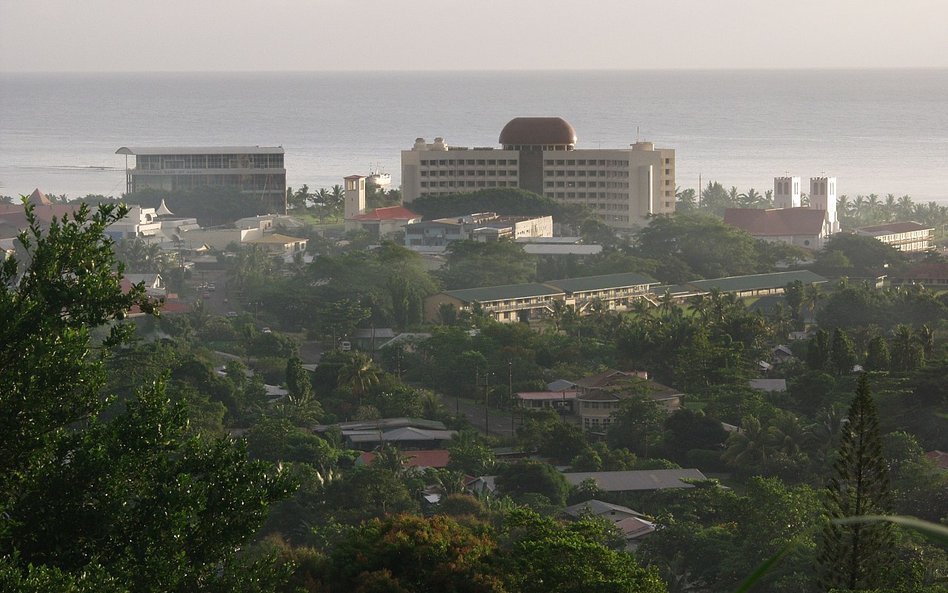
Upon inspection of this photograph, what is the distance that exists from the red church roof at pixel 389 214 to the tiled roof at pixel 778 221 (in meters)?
12.4

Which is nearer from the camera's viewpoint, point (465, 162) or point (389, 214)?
point (389, 214)

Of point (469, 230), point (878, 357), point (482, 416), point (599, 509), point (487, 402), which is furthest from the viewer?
point (469, 230)

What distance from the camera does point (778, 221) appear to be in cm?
6153

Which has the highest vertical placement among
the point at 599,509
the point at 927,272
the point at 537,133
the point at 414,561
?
the point at 537,133

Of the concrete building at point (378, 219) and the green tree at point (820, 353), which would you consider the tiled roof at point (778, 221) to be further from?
the green tree at point (820, 353)

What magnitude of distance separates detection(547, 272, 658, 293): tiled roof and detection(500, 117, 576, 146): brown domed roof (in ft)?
70.8

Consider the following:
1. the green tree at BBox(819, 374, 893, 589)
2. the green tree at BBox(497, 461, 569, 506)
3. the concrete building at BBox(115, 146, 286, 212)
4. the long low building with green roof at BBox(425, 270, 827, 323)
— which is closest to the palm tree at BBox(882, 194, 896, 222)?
the long low building with green roof at BBox(425, 270, 827, 323)

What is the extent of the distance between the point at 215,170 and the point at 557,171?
1588 cm

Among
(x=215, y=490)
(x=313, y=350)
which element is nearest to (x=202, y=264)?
(x=313, y=350)

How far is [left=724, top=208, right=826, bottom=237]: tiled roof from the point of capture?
60750 millimetres

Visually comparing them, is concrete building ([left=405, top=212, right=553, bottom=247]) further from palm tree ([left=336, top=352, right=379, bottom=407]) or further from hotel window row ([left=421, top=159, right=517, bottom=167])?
palm tree ([left=336, top=352, right=379, bottom=407])

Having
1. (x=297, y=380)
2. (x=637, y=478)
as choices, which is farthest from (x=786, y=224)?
(x=637, y=478)

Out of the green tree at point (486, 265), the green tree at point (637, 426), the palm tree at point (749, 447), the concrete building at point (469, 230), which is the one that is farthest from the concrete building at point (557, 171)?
the palm tree at point (749, 447)

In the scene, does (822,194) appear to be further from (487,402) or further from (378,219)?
(487,402)
